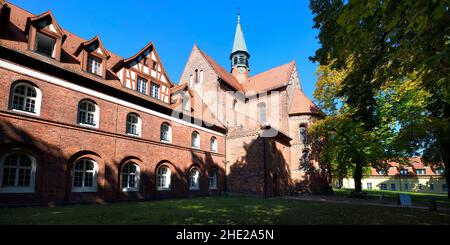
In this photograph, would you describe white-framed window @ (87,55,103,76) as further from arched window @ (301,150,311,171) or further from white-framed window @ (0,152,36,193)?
arched window @ (301,150,311,171)

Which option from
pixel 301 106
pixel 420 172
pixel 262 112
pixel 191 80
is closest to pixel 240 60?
pixel 191 80

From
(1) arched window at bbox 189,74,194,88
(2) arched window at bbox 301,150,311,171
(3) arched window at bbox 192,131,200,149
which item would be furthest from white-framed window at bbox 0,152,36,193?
(2) arched window at bbox 301,150,311,171

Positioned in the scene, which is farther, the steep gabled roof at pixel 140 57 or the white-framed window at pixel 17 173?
the steep gabled roof at pixel 140 57

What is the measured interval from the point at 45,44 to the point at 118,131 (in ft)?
19.7

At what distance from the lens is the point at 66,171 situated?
41.1ft

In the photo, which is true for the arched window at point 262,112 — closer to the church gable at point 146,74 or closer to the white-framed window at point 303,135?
the white-framed window at point 303,135

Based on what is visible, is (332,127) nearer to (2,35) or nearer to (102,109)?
(102,109)

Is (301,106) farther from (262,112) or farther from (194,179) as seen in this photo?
(194,179)

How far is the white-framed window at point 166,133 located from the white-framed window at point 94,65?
587 cm

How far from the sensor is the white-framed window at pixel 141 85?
17.4 metres

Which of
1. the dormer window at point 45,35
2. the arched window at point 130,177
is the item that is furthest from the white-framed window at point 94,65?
the arched window at point 130,177
